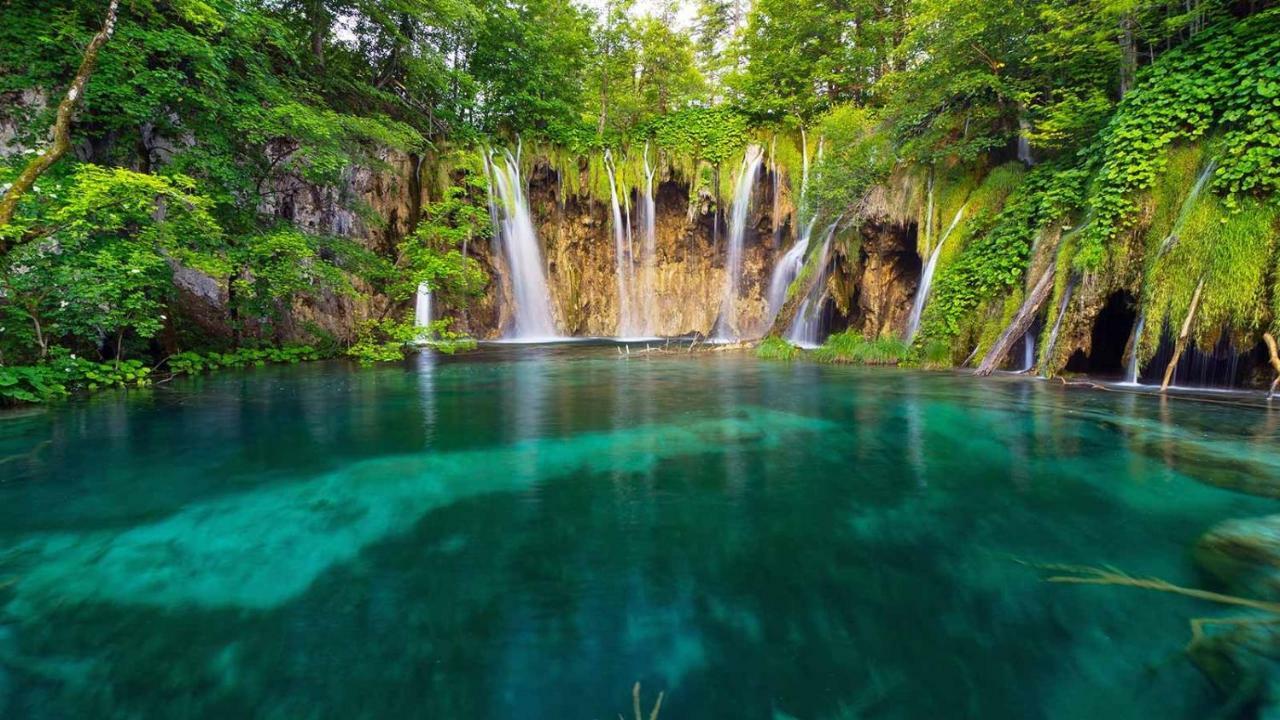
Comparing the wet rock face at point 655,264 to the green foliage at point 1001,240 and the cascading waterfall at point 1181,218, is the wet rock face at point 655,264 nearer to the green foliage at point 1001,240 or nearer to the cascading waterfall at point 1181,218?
the green foliage at point 1001,240

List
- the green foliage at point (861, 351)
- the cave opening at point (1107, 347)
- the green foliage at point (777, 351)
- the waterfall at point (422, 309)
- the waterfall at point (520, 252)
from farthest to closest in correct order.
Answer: the waterfall at point (520, 252) < the waterfall at point (422, 309) < the green foliage at point (777, 351) < the green foliage at point (861, 351) < the cave opening at point (1107, 347)

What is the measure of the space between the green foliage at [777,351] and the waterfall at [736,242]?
7342 mm

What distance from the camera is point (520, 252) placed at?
21625mm

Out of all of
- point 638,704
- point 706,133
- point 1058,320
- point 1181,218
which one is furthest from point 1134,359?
point 706,133

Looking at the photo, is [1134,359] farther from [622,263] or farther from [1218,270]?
[622,263]

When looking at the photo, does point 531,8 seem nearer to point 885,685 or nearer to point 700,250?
A: point 700,250

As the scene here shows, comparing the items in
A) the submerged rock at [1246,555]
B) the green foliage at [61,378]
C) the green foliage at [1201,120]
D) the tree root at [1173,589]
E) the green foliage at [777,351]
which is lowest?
the tree root at [1173,589]

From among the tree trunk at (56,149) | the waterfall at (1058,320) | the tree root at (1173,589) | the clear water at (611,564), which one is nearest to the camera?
the clear water at (611,564)

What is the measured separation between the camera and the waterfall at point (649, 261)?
898 inches

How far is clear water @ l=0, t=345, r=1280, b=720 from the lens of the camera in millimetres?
1893

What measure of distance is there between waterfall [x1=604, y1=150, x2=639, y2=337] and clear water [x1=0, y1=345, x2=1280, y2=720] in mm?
18108

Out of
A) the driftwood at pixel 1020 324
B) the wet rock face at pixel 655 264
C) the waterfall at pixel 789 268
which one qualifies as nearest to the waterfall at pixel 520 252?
the wet rock face at pixel 655 264

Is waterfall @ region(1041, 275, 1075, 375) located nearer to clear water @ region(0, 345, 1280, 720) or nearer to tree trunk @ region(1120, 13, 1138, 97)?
clear water @ region(0, 345, 1280, 720)

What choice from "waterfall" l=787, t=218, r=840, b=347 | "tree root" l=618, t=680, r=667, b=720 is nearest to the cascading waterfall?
"waterfall" l=787, t=218, r=840, b=347
